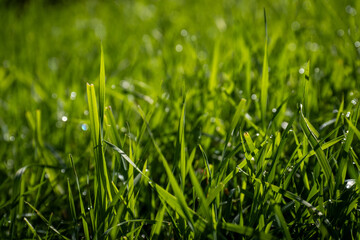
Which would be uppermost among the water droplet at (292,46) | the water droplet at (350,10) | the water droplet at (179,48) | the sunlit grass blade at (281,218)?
the water droplet at (350,10)

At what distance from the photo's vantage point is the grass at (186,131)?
0.65 m

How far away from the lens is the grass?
0.65m

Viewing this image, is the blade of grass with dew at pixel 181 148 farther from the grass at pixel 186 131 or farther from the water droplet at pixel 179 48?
the water droplet at pixel 179 48

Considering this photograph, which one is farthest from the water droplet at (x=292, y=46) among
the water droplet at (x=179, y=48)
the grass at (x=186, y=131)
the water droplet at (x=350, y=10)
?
the water droplet at (x=179, y=48)

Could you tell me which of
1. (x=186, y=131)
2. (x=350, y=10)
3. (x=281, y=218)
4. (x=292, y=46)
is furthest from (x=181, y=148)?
(x=350, y=10)

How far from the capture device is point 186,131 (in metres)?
1.02

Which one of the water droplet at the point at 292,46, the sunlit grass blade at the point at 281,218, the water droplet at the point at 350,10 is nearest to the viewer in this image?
the sunlit grass blade at the point at 281,218

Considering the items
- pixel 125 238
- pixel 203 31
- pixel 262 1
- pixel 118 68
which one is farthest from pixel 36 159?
pixel 262 1

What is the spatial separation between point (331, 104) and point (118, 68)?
98 cm

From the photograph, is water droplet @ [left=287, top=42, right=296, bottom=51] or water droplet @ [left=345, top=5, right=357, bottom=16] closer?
water droplet @ [left=287, top=42, right=296, bottom=51]

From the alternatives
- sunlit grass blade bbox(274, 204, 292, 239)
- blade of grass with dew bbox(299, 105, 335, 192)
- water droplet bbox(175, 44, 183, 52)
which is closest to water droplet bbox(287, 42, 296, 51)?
water droplet bbox(175, 44, 183, 52)

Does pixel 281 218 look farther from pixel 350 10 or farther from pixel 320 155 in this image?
pixel 350 10

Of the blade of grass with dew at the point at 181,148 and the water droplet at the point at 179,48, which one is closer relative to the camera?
the blade of grass with dew at the point at 181,148

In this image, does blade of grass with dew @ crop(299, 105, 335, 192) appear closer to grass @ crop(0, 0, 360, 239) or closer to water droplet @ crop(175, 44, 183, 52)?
grass @ crop(0, 0, 360, 239)
